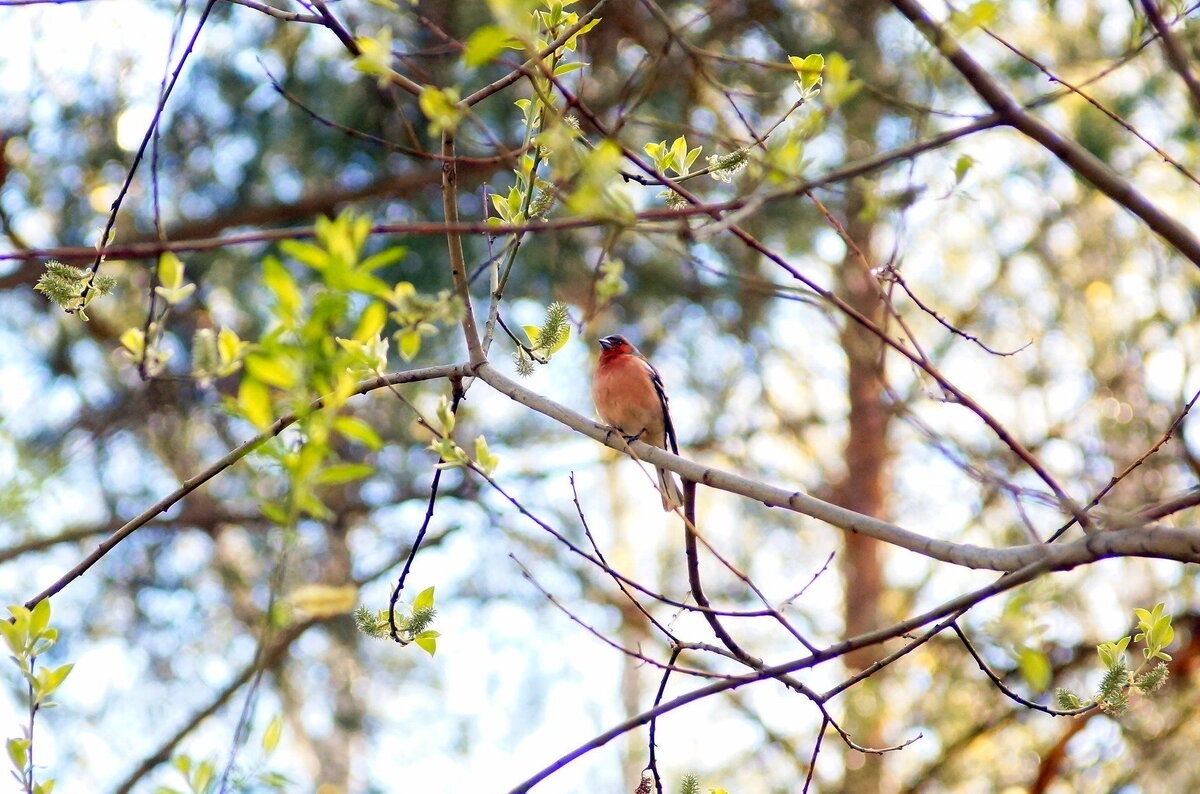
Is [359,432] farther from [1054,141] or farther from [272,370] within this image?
[1054,141]

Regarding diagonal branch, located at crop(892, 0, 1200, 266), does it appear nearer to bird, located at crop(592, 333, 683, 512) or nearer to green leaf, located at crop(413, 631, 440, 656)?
green leaf, located at crop(413, 631, 440, 656)

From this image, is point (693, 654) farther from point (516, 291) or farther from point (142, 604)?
point (142, 604)

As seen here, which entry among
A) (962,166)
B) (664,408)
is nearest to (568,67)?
(962,166)

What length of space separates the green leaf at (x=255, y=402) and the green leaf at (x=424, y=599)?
141 centimetres

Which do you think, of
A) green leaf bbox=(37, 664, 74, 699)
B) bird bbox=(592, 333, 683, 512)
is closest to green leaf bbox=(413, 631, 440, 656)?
green leaf bbox=(37, 664, 74, 699)

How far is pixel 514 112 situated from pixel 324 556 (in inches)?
179

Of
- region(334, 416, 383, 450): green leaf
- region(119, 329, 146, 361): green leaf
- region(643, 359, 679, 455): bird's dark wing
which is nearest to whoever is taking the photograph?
region(334, 416, 383, 450): green leaf

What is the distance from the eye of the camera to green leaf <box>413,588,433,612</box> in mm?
3299

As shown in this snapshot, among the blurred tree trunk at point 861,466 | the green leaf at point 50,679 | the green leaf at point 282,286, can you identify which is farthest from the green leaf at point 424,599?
the blurred tree trunk at point 861,466

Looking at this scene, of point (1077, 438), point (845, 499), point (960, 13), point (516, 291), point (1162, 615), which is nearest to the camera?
point (960, 13)

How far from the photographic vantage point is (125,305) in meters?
9.24

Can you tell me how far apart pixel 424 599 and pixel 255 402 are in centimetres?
150

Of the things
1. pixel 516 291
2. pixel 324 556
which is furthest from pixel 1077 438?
pixel 324 556

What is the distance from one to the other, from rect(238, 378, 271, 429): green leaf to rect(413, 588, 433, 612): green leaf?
4.64ft
